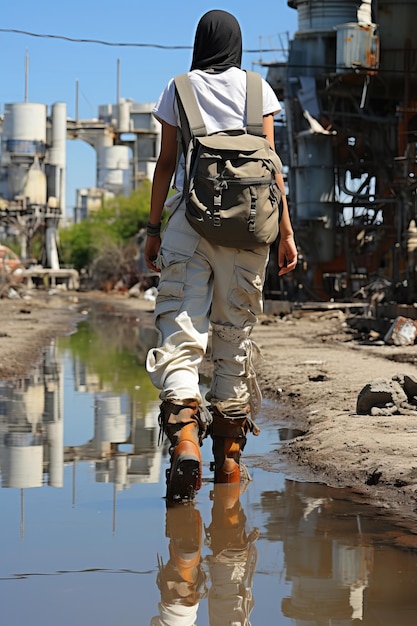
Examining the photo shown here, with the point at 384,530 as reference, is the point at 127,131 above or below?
above

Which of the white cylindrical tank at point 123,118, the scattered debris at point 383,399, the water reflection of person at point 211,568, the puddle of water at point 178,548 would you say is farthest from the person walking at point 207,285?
the white cylindrical tank at point 123,118

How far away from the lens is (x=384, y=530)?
4.03 meters

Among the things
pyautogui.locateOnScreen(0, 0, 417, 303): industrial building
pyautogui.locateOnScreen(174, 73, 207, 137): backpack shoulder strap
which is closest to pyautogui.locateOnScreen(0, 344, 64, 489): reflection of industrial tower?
pyautogui.locateOnScreen(174, 73, 207, 137): backpack shoulder strap

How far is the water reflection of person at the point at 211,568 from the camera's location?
310 centimetres

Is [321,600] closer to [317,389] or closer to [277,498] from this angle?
[277,498]

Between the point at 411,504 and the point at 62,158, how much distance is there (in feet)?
226

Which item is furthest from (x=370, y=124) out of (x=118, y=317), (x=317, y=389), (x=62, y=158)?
(x=62, y=158)

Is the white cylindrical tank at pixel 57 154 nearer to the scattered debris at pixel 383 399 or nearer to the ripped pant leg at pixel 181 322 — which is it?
the scattered debris at pixel 383 399

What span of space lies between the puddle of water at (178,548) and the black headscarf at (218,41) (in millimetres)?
1973

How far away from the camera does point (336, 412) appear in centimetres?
731

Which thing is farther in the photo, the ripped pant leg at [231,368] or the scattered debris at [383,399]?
the scattered debris at [383,399]

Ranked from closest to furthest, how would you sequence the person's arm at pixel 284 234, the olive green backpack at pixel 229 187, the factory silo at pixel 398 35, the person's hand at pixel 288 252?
the olive green backpack at pixel 229 187 < the person's arm at pixel 284 234 < the person's hand at pixel 288 252 < the factory silo at pixel 398 35

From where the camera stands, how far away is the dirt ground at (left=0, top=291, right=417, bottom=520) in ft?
16.5

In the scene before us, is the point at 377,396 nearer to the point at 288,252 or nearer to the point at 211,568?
Result: the point at 288,252
